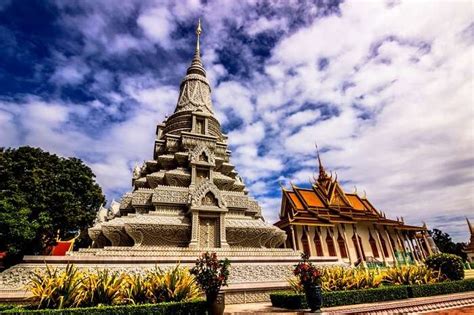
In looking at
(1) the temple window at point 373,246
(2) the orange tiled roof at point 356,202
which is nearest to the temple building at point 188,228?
(1) the temple window at point 373,246

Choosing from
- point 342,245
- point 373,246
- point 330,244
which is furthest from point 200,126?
point 373,246

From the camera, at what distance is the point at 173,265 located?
10656mm

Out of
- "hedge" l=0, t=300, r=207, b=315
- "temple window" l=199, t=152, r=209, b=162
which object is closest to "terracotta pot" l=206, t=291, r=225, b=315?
"hedge" l=0, t=300, r=207, b=315

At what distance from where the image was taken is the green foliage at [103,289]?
6021 millimetres

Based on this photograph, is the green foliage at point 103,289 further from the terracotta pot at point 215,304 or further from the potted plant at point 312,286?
Answer: the potted plant at point 312,286

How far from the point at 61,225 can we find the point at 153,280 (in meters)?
12.9

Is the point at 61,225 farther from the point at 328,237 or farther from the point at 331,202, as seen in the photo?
the point at 331,202

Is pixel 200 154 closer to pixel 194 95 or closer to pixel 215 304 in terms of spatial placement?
pixel 194 95

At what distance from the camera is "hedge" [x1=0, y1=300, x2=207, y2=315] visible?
542cm

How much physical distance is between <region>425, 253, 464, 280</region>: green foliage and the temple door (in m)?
10.4

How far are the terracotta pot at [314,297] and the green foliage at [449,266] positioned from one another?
8.65 meters

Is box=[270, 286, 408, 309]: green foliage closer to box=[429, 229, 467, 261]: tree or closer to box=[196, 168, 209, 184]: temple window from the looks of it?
box=[196, 168, 209, 184]: temple window

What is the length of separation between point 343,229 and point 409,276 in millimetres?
17395

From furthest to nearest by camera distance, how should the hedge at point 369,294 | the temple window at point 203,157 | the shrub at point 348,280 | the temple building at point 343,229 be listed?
the temple building at point 343,229
the temple window at point 203,157
the shrub at point 348,280
the hedge at point 369,294
